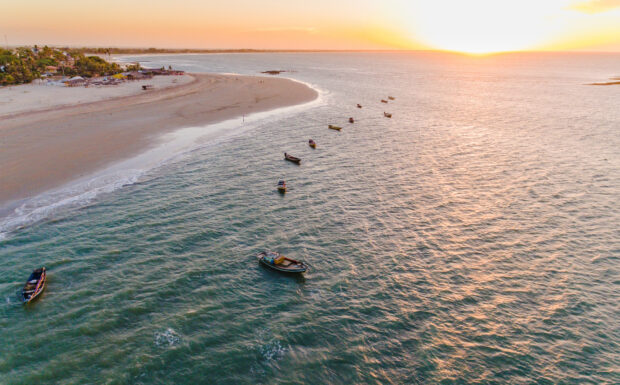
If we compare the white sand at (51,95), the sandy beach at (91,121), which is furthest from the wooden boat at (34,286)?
the white sand at (51,95)

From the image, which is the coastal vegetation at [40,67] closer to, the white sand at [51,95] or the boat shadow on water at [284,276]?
the white sand at [51,95]

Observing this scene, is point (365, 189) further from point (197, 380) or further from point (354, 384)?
point (197, 380)

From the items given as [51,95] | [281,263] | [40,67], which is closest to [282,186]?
[281,263]

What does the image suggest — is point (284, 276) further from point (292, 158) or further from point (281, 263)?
point (292, 158)

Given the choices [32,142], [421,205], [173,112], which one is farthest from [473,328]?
[173,112]

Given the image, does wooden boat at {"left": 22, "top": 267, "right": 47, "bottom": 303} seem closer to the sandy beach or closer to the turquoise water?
the turquoise water

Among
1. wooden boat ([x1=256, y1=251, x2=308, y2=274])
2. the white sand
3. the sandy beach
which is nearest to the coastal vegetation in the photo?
the white sand
